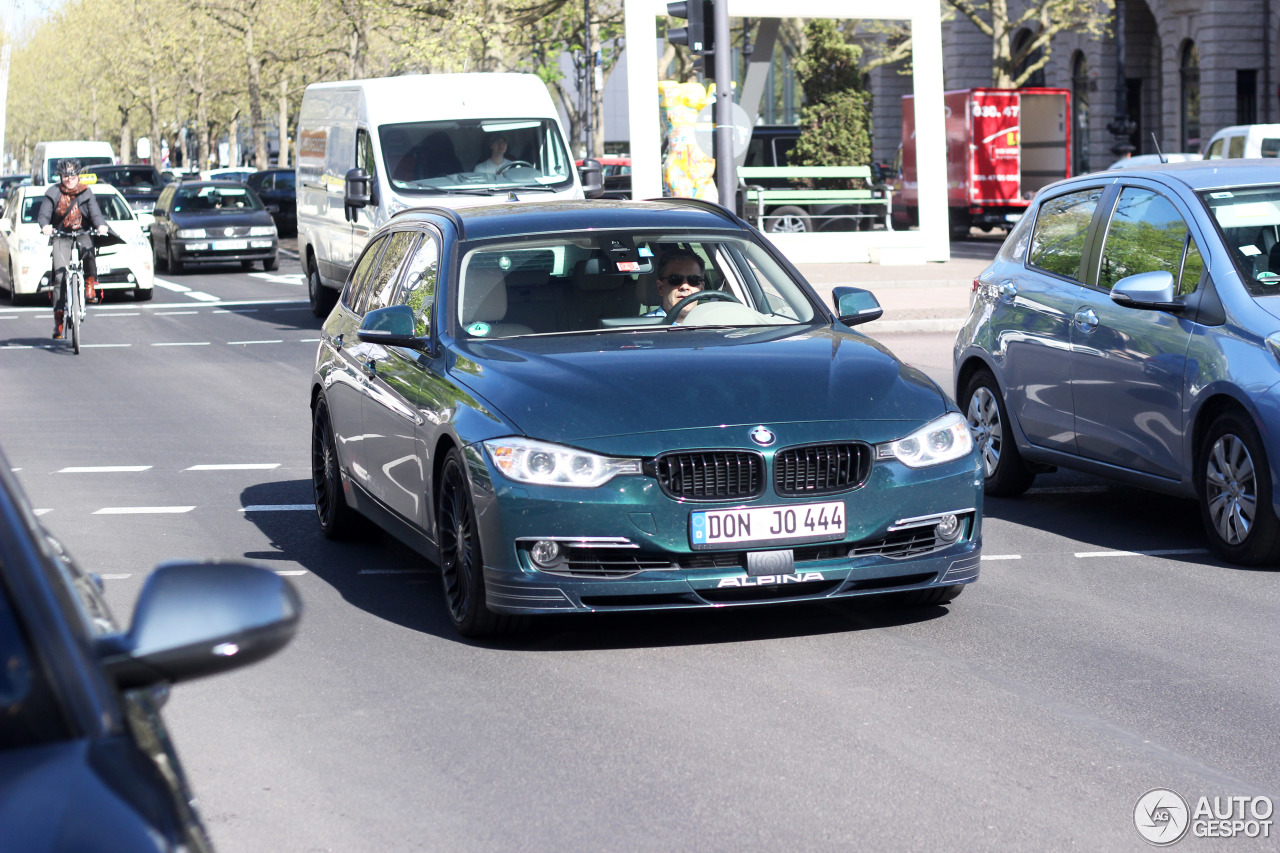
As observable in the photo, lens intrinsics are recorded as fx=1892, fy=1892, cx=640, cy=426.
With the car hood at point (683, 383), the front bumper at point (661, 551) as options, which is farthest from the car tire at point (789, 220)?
the front bumper at point (661, 551)

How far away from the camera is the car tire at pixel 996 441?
31.2 feet

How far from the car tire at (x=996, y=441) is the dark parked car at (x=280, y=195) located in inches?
1457

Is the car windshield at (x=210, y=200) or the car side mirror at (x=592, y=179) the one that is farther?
the car windshield at (x=210, y=200)

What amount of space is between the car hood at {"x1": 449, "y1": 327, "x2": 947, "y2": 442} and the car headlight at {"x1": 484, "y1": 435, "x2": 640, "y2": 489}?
2.0 inches

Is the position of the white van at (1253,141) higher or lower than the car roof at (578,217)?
higher

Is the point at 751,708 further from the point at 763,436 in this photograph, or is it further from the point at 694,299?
the point at 694,299

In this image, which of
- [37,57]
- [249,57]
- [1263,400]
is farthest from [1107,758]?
[37,57]

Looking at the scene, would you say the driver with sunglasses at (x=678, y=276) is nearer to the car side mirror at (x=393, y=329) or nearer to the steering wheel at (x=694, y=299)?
the steering wheel at (x=694, y=299)

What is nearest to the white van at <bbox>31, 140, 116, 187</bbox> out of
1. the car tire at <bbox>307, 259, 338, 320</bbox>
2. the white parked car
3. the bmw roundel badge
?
the white parked car

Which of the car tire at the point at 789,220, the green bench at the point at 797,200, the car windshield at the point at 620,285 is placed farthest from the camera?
the car tire at the point at 789,220

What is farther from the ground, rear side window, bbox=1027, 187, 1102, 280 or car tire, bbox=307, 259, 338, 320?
rear side window, bbox=1027, 187, 1102, 280

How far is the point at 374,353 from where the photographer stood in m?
7.86

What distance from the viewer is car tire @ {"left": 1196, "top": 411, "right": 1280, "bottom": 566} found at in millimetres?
7410

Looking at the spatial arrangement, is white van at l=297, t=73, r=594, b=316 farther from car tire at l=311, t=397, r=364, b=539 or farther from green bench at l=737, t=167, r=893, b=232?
green bench at l=737, t=167, r=893, b=232
